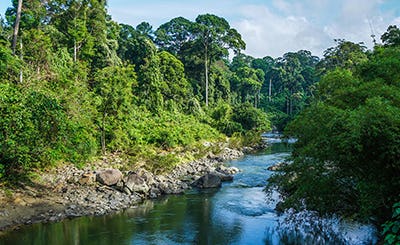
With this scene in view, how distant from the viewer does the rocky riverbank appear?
15.2 m

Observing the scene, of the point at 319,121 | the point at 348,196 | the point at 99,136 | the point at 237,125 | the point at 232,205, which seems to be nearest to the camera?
the point at 348,196

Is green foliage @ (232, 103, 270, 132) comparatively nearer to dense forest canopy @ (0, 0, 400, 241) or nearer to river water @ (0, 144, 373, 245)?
dense forest canopy @ (0, 0, 400, 241)

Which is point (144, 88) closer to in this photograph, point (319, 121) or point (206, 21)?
point (206, 21)

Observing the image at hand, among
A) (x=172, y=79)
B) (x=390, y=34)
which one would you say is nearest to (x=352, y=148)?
(x=390, y=34)

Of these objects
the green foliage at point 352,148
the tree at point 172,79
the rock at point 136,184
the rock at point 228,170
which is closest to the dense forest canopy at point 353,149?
the green foliage at point 352,148

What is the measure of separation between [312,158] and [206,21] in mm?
38117

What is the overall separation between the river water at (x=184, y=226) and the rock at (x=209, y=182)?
4.59ft

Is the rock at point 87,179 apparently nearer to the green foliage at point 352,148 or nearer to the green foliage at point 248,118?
the green foliage at point 352,148

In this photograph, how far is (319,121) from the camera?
11.6 m

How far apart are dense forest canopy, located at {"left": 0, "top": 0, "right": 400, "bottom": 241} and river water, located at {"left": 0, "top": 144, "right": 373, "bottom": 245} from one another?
84.3 inches

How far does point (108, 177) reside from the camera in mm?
19047

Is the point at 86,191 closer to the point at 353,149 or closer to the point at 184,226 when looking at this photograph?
the point at 184,226

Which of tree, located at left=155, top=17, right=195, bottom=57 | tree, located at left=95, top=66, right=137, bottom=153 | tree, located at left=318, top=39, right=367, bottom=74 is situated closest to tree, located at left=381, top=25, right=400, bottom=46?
tree, located at left=318, top=39, right=367, bottom=74

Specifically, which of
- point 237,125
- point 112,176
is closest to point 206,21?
point 237,125
